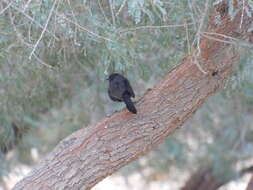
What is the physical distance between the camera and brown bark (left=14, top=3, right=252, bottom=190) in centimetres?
507

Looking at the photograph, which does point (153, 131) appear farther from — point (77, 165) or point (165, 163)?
point (165, 163)

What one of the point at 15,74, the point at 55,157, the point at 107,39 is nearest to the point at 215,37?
the point at 107,39

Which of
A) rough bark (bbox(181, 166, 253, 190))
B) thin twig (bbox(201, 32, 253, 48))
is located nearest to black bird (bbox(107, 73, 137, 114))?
thin twig (bbox(201, 32, 253, 48))

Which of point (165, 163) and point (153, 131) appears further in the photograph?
point (165, 163)

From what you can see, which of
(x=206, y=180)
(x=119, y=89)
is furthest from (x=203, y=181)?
(x=119, y=89)

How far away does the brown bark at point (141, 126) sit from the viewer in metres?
5.07

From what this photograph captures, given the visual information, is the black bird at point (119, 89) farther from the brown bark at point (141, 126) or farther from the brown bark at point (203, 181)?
the brown bark at point (203, 181)

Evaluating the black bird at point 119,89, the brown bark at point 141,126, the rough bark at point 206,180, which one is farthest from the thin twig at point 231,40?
the rough bark at point 206,180

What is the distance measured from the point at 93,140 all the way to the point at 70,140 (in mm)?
219

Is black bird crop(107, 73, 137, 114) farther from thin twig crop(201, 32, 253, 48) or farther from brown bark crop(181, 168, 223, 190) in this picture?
brown bark crop(181, 168, 223, 190)

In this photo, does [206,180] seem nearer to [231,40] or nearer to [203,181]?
[203,181]

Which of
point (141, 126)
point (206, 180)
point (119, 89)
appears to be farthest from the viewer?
point (206, 180)

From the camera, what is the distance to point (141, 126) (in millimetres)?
5137

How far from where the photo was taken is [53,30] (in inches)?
220
